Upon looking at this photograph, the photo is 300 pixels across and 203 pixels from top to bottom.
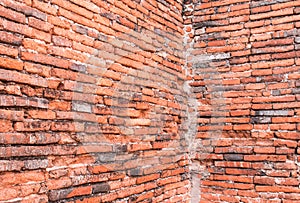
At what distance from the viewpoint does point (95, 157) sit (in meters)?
2.72

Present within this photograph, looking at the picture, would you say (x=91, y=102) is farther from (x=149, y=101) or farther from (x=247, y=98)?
(x=247, y=98)

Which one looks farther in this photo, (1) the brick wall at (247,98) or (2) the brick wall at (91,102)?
(1) the brick wall at (247,98)

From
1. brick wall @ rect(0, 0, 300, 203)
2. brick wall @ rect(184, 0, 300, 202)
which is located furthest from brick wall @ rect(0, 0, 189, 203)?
brick wall @ rect(184, 0, 300, 202)

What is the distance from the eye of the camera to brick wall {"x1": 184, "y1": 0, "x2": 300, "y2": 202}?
3.44 metres

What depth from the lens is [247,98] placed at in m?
3.61

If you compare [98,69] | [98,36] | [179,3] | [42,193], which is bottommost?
[42,193]

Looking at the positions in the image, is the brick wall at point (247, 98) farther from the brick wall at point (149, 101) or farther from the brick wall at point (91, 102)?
the brick wall at point (91, 102)

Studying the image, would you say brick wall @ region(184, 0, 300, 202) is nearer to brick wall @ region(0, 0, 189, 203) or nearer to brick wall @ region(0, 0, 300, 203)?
brick wall @ region(0, 0, 300, 203)

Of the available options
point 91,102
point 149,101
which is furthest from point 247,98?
point 91,102

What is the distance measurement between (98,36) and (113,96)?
18.9 inches

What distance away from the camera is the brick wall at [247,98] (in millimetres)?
3436

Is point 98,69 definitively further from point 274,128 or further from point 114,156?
point 274,128

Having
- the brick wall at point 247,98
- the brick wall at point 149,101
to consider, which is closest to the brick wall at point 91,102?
the brick wall at point 149,101

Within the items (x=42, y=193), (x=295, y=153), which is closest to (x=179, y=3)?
(x=295, y=153)
